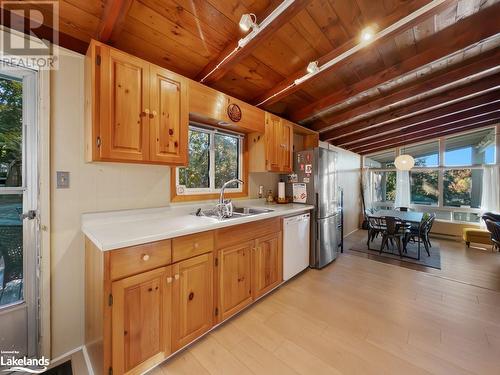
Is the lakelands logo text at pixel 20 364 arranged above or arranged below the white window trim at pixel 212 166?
below

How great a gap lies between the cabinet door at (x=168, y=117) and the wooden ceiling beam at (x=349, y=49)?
1.21 meters

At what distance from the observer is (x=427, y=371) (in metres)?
1.50

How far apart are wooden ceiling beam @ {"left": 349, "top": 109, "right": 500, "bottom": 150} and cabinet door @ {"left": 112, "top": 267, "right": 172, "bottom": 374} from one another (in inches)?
231

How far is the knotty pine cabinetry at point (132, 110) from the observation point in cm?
146

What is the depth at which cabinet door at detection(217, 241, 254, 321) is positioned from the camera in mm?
1901

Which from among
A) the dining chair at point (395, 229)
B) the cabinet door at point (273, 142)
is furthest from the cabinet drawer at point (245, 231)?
the dining chair at point (395, 229)

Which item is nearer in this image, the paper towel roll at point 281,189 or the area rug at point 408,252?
the paper towel roll at point 281,189

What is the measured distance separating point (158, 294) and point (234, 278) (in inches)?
29.9

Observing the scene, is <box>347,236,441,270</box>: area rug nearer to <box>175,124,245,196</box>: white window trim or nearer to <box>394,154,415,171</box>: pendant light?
<box>394,154,415,171</box>: pendant light

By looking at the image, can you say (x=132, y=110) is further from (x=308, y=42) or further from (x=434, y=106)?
(x=434, y=106)

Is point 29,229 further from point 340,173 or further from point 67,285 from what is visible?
point 340,173

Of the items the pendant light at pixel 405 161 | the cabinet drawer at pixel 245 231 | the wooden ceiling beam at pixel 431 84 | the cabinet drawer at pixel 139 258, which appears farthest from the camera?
the pendant light at pixel 405 161

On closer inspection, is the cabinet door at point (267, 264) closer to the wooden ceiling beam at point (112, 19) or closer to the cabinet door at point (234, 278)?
the cabinet door at point (234, 278)

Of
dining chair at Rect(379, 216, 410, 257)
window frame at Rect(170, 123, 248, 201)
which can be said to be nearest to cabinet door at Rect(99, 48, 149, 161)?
window frame at Rect(170, 123, 248, 201)
